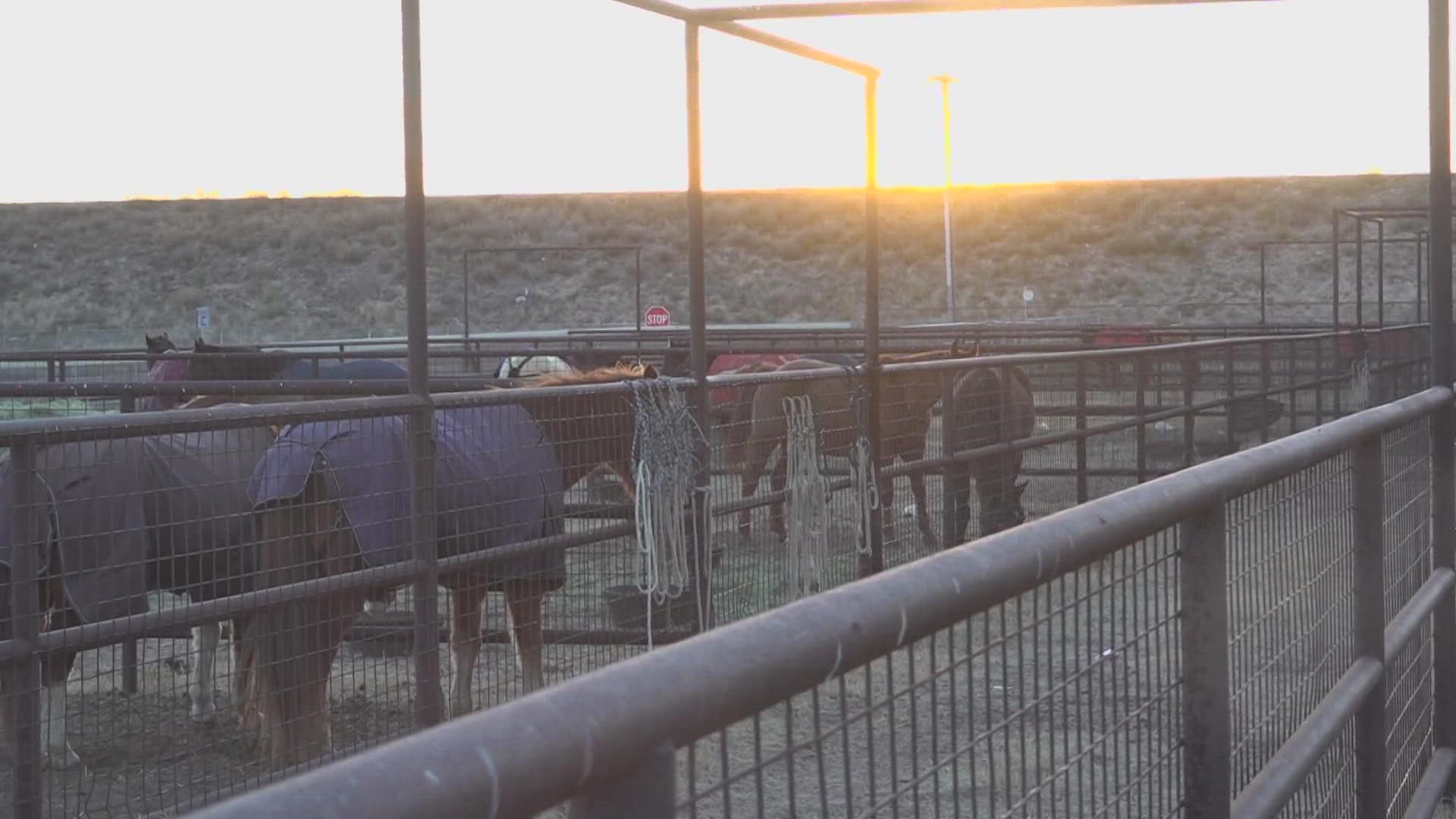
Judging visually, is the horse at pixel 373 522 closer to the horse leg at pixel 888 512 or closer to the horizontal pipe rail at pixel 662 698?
the horse leg at pixel 888 512

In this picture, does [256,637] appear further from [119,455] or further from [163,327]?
[163,327]

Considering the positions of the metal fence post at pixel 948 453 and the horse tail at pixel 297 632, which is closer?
the horse tail at pixel 297 632

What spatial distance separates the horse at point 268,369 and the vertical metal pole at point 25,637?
24.2ft

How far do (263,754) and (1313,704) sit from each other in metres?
3.04

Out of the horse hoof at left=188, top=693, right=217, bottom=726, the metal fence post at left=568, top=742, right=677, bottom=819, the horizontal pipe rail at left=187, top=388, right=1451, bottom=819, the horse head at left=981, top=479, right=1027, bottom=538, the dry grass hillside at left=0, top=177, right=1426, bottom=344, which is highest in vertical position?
the dry grass hillside at left=0, top=177, right=1426, bottom=344

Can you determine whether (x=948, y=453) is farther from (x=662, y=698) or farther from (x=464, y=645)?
(x=662, y=698)

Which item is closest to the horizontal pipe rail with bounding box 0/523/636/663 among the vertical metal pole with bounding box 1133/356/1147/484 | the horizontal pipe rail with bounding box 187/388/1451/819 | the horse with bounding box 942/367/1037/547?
the horizontal pipe rail with bounding box 187/388/1451/819

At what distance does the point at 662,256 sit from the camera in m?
58.3

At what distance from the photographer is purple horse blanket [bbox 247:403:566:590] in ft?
15.9

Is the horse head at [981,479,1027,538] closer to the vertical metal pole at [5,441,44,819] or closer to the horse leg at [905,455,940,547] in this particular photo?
the horse leg at [905,455,940,547]

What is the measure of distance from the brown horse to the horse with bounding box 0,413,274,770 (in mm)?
1973

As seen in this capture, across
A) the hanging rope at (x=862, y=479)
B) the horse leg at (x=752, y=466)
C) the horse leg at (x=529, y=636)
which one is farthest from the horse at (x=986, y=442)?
the horse leg at (x=529, y=636)

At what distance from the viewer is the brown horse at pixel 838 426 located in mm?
7008

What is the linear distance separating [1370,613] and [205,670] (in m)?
4.42
